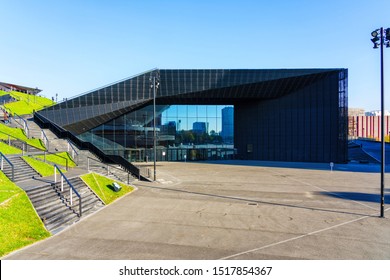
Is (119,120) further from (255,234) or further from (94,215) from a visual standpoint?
(255,234)

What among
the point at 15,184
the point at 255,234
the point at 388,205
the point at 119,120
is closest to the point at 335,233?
the point at 255,234

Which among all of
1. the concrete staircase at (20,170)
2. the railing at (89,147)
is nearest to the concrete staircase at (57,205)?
the concrete staircase at (20,170)

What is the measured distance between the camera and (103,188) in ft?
49.2

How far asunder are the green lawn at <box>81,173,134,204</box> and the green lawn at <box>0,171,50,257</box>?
13.7ft

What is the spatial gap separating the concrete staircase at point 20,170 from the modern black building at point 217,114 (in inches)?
663

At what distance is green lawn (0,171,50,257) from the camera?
765 cm

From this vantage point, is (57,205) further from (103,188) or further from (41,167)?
(41,167)

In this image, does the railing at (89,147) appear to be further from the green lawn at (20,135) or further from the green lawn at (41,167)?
the green lawn at (41,167)

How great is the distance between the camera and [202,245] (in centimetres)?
805

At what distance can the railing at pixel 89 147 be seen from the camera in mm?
21844

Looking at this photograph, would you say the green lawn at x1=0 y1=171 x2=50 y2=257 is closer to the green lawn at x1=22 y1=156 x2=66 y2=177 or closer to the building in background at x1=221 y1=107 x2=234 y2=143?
the green lawn at x1=22 y1=156 x2=66 y2=177

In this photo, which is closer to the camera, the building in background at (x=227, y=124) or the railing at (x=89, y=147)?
the railing at (x=89, y=147)

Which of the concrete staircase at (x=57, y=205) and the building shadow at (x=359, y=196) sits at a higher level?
the concrete staircase at (x=57, y=205)

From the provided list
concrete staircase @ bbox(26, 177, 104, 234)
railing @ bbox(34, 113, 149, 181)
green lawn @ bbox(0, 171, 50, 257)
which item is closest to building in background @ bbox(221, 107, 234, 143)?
railing @ bbox(34, 113, 149, 181)
